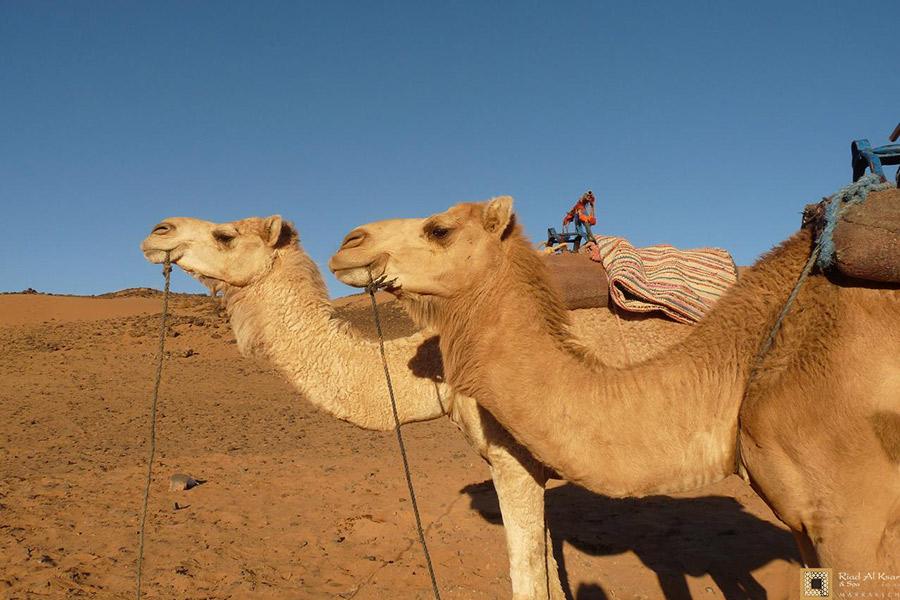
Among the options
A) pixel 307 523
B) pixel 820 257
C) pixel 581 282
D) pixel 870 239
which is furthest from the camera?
pixel 307 523

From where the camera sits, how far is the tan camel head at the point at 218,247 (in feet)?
15.8

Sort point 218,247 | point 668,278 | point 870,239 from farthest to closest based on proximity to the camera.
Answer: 1. point 218,247
2. point 668,278
3. point 870,239

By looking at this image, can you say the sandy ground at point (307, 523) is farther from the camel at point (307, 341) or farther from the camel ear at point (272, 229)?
the camel ear at point (272, 229)

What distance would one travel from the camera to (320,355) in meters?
4.98

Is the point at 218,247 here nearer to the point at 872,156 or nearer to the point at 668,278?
the point at 668,278

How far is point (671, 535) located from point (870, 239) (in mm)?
5355

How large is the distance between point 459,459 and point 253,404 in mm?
7249

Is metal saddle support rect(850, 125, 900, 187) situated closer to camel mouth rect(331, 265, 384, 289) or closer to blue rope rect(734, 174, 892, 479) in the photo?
blue rope rect(734, 174, 892, 479)

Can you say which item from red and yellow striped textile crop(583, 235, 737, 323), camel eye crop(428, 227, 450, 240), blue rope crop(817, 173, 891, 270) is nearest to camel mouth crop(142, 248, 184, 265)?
camel eye crop(428, 227, 450, 240)

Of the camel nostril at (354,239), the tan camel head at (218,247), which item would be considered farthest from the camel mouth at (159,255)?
→ the camel nostril at (354,239)

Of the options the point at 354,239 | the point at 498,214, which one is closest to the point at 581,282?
the point at 498,214

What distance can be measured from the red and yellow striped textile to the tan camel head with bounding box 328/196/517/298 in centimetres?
119

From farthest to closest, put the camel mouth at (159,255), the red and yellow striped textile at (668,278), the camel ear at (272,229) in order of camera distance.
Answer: the camel ear at (272,229) → the camel mouth at (159,255) → the red and yellow striped textile at (668,278)

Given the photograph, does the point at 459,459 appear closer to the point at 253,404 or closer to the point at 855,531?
the point at 253,404
